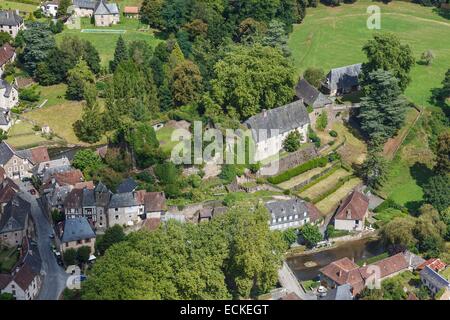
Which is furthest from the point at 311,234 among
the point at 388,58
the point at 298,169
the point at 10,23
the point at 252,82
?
the point at 10,23

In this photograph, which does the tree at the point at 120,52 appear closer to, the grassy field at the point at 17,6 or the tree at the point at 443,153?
the grassy field at the point at 17,6

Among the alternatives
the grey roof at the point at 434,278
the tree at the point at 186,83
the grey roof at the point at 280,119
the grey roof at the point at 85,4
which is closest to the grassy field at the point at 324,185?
the grey roof at the point at 280,119

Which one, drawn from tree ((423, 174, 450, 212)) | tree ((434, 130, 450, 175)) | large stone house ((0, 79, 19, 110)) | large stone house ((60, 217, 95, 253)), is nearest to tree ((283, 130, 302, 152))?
tree ((423, 174, 450, 212))

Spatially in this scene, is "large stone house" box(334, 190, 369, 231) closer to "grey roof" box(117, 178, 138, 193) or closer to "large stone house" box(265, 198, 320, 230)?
"large stone house" box(265, 198, 320, 230)

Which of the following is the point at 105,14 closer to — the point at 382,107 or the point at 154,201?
the point at 154,201

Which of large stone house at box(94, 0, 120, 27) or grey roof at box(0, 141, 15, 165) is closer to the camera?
grey roof at box(0, 141, 15, 165)

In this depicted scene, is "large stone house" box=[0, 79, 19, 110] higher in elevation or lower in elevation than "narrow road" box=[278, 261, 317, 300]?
higher
